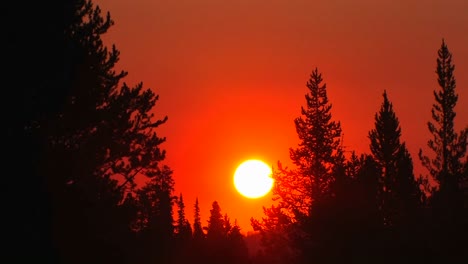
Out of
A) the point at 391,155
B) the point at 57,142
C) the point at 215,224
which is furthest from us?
the point at 215,224

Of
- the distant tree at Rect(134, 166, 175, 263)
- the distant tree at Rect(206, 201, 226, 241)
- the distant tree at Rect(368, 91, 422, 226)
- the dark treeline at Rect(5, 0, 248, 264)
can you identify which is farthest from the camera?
the distant tree at Rect(206, 201, 226, 241)

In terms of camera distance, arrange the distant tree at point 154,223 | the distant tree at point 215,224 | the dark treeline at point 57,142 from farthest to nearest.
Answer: the distant tree at point 215,224, the distant tree at point 154,223, the dark treeline at point 57,142

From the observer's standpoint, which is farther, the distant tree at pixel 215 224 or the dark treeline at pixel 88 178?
the distant tree at pixel 215 224

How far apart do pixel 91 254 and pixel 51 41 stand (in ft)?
19.1

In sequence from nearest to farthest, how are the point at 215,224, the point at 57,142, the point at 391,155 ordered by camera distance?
the point at 57,142
the point at 391,155
the point at 215,224

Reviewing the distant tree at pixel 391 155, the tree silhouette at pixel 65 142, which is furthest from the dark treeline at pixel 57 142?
the distant tree at pixel 391 155

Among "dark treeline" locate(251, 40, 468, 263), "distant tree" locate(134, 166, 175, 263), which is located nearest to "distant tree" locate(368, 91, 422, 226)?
"dark treeline" locate(251, 40, 468, 263)

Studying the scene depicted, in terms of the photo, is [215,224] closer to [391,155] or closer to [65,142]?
[391,155]

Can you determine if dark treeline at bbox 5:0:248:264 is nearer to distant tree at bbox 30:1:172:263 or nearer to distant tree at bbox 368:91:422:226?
distant tree at bbox 30:1:172:263

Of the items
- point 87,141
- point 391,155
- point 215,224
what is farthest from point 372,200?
point 215,224

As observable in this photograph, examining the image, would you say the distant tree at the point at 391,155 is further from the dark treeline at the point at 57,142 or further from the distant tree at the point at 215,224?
the dark treeline at the point at 57,142

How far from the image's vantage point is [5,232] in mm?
19812

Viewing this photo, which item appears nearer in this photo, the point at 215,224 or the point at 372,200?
the point at 372,200

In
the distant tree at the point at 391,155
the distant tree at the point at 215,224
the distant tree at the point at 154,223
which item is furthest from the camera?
the distant tree at the point at 215,224
